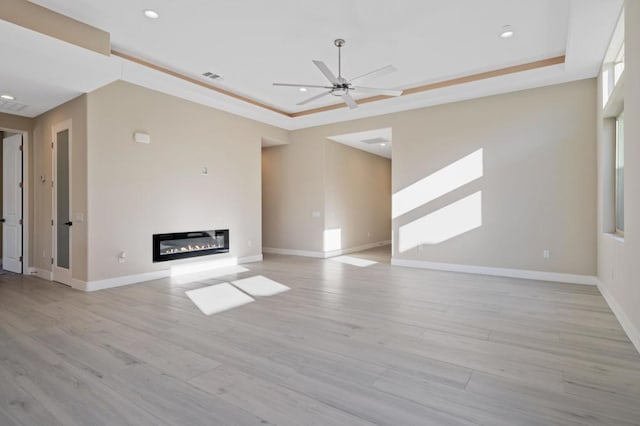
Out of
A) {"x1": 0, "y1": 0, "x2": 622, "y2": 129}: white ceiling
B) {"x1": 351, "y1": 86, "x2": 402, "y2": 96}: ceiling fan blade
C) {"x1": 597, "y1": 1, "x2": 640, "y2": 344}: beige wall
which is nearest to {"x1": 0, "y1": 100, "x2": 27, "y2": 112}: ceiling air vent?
{"x1": 0, "y1": 0, "x2": 622, "y2": 129}: white ceiling

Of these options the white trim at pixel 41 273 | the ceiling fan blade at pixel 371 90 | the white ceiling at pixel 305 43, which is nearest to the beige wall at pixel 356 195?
the white ceiling at pixel 305 43

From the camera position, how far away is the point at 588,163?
5.02m

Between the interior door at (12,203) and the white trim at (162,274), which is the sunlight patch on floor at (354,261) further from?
the interior door at (12,203)

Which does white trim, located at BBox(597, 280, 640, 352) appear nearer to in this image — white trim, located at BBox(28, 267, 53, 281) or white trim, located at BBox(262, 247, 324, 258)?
white trim, located at BBox(262, 247, 324, 258)

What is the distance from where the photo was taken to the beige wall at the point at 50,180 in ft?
15.6

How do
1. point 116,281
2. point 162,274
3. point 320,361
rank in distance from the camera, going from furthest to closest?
point 162,274 → point 116,281 → point 320,361

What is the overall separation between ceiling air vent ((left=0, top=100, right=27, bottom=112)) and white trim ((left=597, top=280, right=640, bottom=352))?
7.97 metres

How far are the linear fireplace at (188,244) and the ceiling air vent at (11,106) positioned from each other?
2.84 meters

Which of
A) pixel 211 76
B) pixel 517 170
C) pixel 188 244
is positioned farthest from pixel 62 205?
pixel 517 170

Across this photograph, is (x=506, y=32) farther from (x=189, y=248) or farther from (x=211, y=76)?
(x=189, y=248)

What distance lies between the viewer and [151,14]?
143 inches

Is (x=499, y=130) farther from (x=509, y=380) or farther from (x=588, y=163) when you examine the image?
(x=509, y=380)

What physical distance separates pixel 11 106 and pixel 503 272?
8.32 meters

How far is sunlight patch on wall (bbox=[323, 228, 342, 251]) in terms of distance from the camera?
7900 mm
